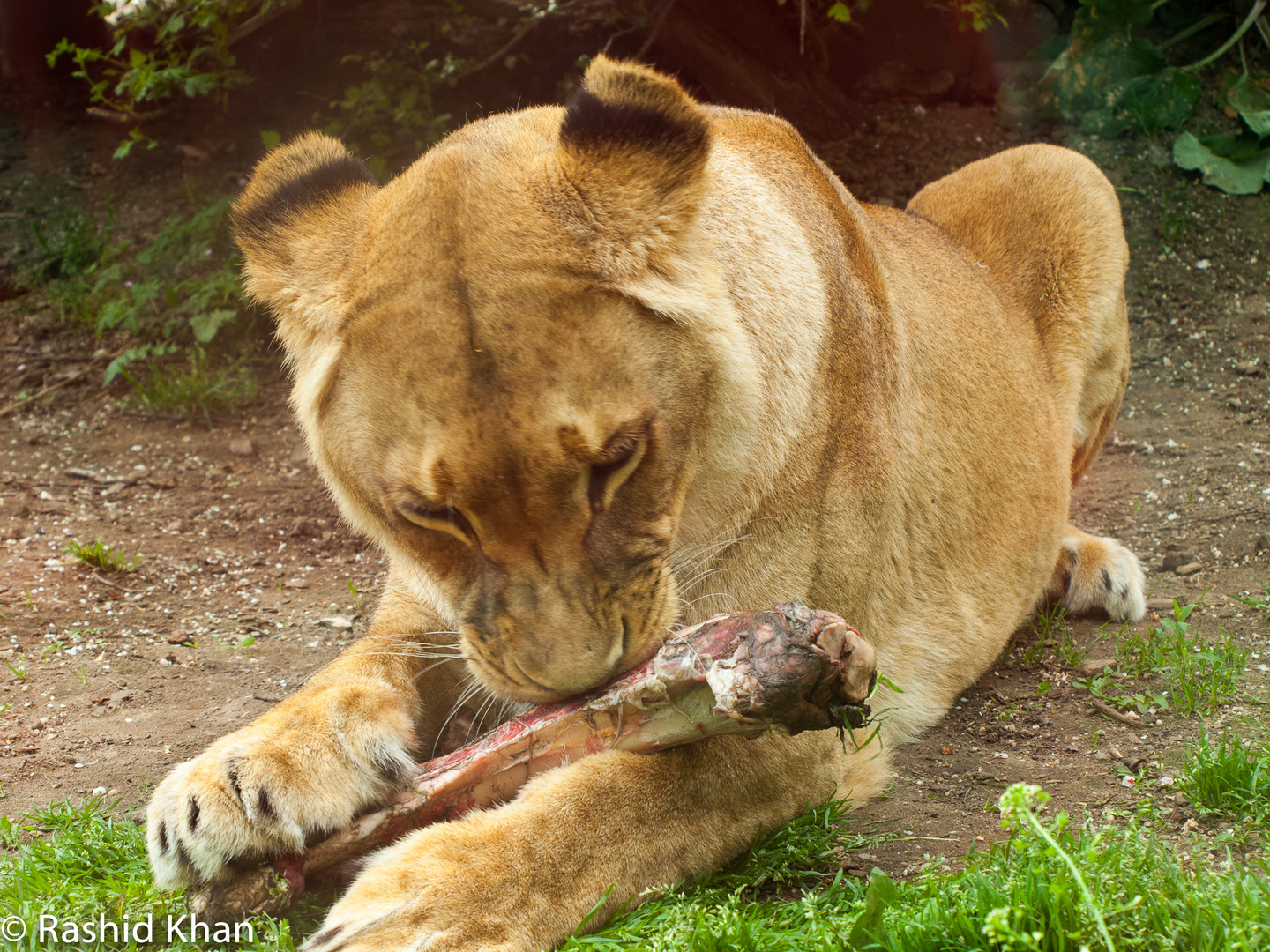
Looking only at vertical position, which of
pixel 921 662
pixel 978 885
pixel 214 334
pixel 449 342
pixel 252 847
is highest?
pixel 449 342

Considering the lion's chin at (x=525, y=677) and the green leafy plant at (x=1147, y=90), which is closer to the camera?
the lion's chin at (x=525, y=677)

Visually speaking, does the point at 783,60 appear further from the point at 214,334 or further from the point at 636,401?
the point at 636,401

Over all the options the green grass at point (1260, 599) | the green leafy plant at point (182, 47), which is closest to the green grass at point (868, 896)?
the green grass at point (1260, 599)

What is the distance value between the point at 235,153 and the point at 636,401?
259 inches

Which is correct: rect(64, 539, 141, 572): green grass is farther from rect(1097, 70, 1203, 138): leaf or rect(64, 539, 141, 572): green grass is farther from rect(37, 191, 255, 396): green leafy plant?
rect(1097, 70, 1203, 138): leaf

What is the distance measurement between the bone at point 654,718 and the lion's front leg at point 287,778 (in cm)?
6

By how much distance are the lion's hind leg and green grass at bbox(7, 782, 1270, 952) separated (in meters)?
1.80

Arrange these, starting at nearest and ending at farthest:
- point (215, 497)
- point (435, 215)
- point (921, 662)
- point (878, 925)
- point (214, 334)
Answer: point (878, 925) < point (435, 215) < point (921, 662) < point (215, 497) < point (214, 334)

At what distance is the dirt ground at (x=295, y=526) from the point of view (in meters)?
3.51

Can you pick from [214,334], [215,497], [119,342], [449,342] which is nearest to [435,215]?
[449,342]

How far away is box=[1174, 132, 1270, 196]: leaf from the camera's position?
299 inches

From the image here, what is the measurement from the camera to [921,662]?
12.7ft

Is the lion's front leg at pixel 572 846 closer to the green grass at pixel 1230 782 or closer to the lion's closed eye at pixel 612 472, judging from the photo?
the lion's closed eye at pixel 612 472

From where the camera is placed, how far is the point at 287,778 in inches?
106
